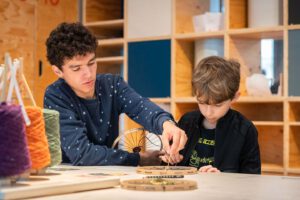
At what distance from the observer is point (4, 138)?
1.31 m

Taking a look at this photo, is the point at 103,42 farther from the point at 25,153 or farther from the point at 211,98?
the point at 25,153

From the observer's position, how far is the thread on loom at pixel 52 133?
5.24ft

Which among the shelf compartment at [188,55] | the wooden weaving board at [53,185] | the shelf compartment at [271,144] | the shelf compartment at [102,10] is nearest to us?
the wooden weaving board at [53,185]

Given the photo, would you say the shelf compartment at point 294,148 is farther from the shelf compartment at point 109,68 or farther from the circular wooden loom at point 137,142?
the shelf compartment at point 109,68

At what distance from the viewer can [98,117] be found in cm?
249

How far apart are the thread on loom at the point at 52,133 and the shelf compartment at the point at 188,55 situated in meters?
2.50

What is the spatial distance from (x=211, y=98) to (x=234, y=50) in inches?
64.9

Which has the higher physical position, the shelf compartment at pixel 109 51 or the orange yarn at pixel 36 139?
the shelf compartment at pixel 109 51

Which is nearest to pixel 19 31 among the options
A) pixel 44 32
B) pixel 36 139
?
pixel 44 32

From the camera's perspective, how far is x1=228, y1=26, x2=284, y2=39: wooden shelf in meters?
3.69

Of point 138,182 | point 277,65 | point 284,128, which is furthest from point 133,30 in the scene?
point 138,182

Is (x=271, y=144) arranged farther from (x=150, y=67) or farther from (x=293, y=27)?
(x=150, y=67)

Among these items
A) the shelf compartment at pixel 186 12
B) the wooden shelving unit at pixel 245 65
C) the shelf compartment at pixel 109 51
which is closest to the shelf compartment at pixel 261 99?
the wooden shelving unit at pixel 245 65

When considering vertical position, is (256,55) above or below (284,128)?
above
